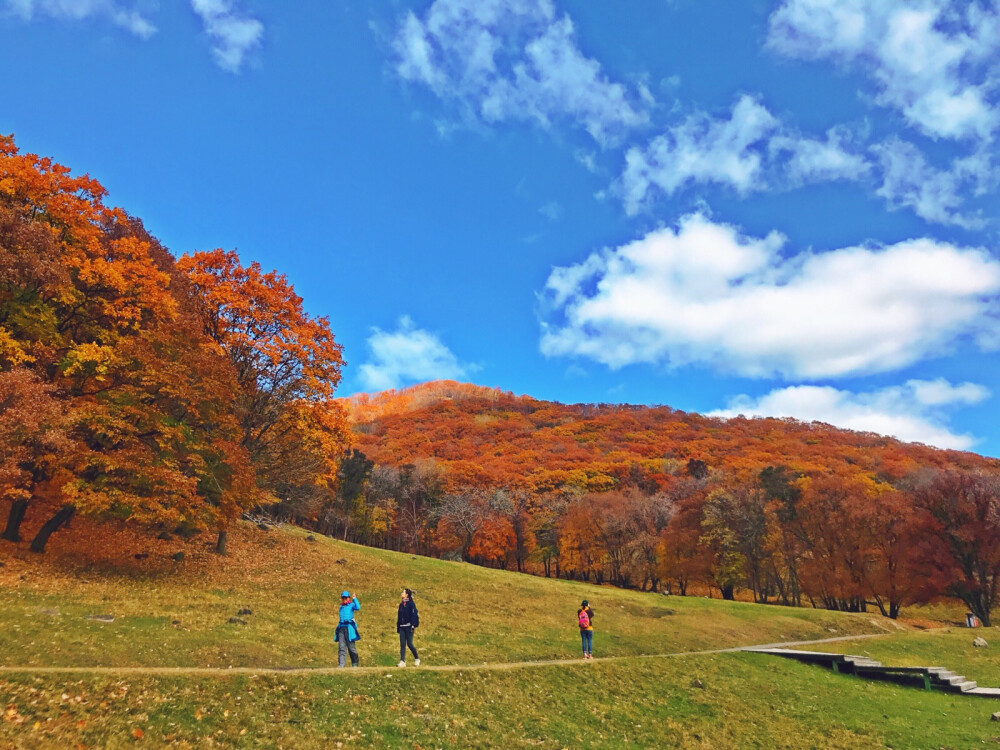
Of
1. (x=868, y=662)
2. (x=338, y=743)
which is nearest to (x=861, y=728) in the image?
(x=868, y=662)

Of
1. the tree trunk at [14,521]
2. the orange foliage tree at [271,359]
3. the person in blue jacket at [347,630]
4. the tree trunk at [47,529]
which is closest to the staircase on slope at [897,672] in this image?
the person in blue jacket at [347,630]

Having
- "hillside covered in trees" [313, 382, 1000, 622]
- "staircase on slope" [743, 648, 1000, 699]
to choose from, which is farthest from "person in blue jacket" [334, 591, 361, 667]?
"hillside covered in trees" [313, 382, 1000, 622]

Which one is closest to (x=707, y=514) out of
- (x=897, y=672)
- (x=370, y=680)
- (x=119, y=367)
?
(x=897, y=672)

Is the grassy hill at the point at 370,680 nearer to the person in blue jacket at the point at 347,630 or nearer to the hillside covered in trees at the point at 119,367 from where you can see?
the person in blue jacket at the point at 347,630

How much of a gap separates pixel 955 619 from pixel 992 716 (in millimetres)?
54968

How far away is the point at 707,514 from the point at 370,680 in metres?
57.1

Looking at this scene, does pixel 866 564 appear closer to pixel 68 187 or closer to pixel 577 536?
pixel 577 536

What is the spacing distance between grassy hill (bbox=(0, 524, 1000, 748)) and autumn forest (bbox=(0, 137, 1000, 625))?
11.6ft

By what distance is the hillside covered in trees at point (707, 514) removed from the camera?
161ft

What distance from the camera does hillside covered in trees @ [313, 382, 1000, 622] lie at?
49.1 m

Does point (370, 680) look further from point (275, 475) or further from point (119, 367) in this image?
point (275, 475)

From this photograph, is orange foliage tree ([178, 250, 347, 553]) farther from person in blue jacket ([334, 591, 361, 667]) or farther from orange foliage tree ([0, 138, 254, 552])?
person in blue jacket ([334, 591, 361, 667])

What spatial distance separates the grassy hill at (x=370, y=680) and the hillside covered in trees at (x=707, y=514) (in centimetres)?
1780

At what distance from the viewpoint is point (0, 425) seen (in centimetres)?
1842
